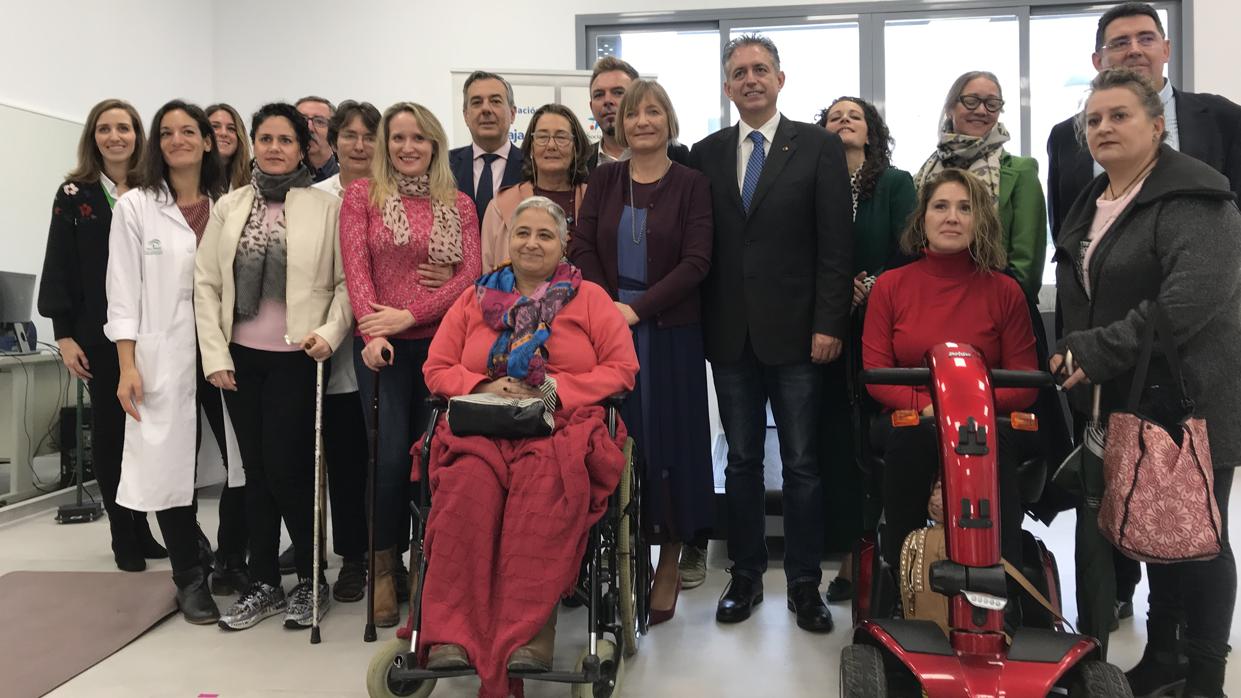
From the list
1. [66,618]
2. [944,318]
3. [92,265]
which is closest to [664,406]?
[944,318]

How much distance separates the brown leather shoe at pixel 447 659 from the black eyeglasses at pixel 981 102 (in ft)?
7.28

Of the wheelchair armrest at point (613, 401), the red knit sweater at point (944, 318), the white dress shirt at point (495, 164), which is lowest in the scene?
the wheelchair armrest at point (613, 401)

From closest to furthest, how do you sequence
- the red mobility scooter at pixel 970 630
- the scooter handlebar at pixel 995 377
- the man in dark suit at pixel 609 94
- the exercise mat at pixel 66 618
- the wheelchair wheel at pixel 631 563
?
the red mobility scooter at pixel 970 630, the scooter handlebar at pixel 995 377, the wheelchair wheel at pixel 631 563, the exercise mat at pixel 66 618, the man in dark suit at pixel 609 94

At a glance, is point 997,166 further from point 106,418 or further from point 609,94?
point 106,418

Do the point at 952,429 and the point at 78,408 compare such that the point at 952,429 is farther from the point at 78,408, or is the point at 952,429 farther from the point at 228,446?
the point at 78,408

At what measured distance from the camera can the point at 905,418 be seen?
2162 mm

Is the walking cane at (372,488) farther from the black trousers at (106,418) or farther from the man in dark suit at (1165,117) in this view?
the man in dark suit at (1165,117)

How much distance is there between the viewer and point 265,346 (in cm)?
277

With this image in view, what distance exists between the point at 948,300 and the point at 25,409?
4.27 metres

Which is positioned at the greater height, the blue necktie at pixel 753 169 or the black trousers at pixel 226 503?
the blue necktie at pixel 753 169

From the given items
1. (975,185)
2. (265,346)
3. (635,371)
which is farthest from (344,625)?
(975,185)

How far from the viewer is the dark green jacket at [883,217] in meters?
2.89

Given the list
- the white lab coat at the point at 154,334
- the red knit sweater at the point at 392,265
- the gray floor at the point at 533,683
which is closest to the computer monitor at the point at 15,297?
the white lab coat at the point at 154,334

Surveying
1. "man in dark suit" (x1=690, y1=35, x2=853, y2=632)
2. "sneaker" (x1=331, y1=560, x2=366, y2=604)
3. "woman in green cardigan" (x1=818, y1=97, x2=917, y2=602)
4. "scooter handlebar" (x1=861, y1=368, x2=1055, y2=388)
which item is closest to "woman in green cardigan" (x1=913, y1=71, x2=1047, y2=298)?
"woman in green cardigan" (x1=818, y1=97, x2=917, y2=602)
